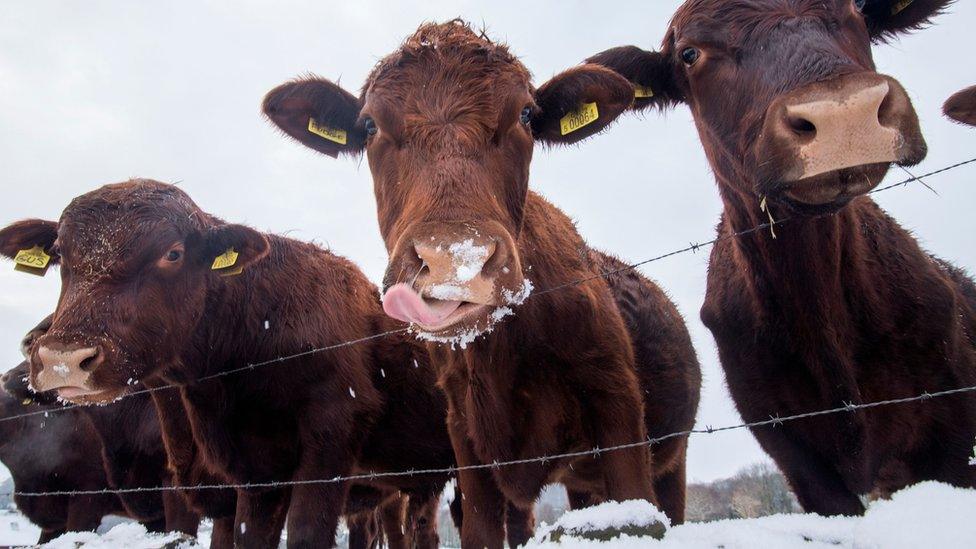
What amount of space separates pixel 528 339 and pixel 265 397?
254 centimetres

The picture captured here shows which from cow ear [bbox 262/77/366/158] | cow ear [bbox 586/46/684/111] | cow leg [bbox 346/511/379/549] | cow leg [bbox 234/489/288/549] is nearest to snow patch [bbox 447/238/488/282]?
cow ear [bbox 586/46/684/111]

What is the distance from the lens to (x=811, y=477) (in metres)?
3.46

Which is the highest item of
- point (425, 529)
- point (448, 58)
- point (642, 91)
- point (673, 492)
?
point (448, 58)

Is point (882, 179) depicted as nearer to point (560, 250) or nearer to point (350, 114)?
point (560, 250)

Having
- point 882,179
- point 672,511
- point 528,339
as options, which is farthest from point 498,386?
point 672,511

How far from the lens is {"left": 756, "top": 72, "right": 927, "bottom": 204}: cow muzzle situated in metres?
2.24

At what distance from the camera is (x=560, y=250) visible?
4219 mm

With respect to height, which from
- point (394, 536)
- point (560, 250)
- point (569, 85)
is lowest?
point (394, 536)

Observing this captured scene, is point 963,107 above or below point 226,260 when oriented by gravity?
below

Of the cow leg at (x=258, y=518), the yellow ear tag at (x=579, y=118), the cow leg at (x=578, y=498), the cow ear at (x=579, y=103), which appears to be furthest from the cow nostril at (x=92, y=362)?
the cow leg at (x=578, y=498)

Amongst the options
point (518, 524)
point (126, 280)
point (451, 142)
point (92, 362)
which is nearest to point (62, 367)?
point (92, 362)

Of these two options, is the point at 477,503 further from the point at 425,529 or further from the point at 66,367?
the point at 425,529

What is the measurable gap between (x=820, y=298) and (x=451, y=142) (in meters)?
1.98

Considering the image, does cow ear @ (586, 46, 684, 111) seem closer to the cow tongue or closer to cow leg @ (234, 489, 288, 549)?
the cow tongue
